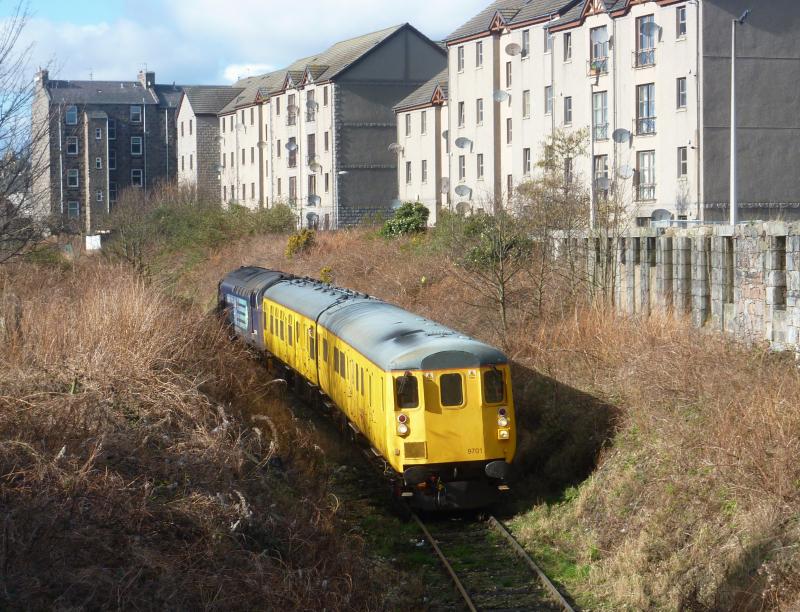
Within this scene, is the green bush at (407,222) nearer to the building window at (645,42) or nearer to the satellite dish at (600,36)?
the satellite dish at (600,36)

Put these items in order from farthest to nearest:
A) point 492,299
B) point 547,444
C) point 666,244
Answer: point 492,299, point 666,244, point 547,444

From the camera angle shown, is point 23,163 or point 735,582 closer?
point 735,582

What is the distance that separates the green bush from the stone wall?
1806 centimetres

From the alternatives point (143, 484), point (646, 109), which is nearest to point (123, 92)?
point (646, 109)

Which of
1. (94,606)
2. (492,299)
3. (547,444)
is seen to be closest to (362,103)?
(492,299)

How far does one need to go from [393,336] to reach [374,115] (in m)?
45.4

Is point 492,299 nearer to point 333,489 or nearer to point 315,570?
point 333,489

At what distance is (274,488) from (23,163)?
5.13 m

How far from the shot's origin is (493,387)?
14555mm

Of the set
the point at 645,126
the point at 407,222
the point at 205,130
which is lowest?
the point at 407,222

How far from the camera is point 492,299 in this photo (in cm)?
2594

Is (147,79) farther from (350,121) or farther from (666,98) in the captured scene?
(666,98)

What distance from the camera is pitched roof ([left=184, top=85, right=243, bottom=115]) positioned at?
7731 cm

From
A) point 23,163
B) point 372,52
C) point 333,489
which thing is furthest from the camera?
point 372,52
